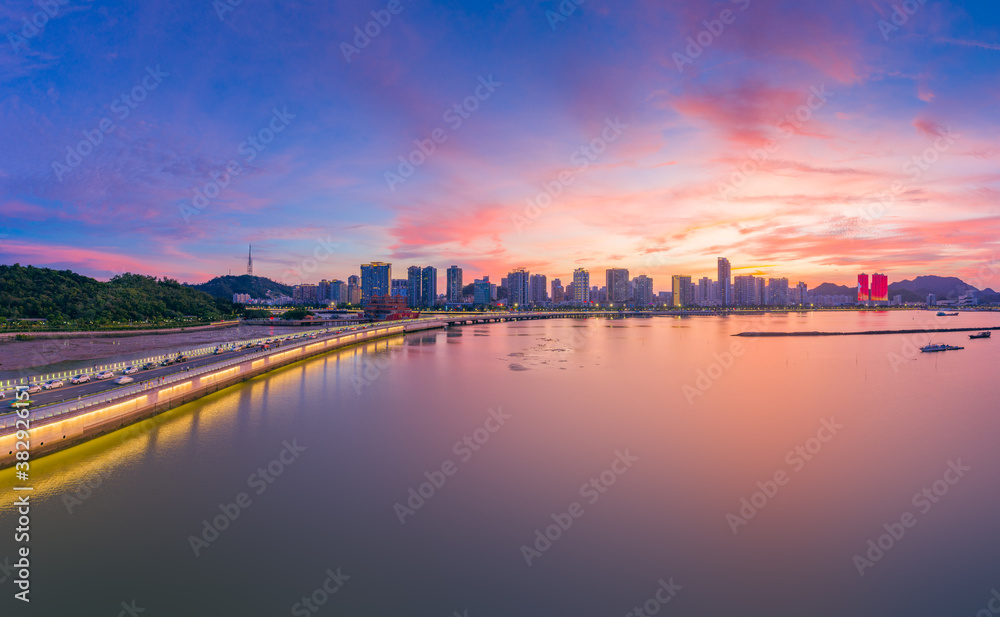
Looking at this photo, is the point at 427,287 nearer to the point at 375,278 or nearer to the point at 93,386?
the point at 375,278

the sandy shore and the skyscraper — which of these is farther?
the skyscraper

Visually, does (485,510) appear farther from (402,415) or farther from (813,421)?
(813,421)

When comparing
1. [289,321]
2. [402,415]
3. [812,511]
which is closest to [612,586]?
[812,511]

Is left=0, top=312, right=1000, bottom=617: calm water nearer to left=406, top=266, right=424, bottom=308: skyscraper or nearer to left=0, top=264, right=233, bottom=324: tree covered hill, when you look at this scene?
left=0, top=264, right=233, bottom=324: tree covered hill

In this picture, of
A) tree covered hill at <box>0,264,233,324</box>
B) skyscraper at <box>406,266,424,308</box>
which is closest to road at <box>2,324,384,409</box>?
tree covered hill at <box>0,264,233,324</box>

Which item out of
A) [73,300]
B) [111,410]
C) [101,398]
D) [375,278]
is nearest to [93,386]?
[101,398]
